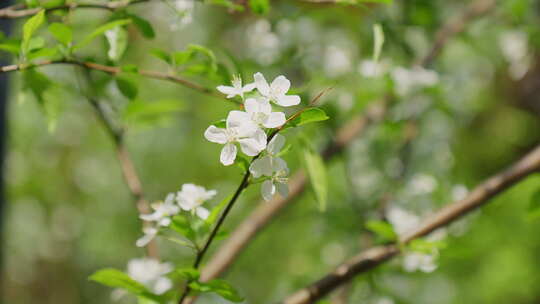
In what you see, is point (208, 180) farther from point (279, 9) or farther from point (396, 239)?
point (396, 239)

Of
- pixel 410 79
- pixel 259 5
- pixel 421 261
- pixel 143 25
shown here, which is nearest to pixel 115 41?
pixel 143 25

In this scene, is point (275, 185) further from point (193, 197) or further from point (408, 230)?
point (408, 230)

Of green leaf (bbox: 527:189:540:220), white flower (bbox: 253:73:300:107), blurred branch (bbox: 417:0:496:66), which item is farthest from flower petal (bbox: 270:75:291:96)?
blurred branch (bbox: 417:0:496:66)

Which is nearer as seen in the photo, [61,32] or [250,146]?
[250,146]

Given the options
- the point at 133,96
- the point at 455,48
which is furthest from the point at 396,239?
the point at 455,48

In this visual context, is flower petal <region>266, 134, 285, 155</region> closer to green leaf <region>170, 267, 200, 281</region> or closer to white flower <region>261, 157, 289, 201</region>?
white flower <region>261, 157, 289, 201</region>

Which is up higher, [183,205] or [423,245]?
[183,205]
